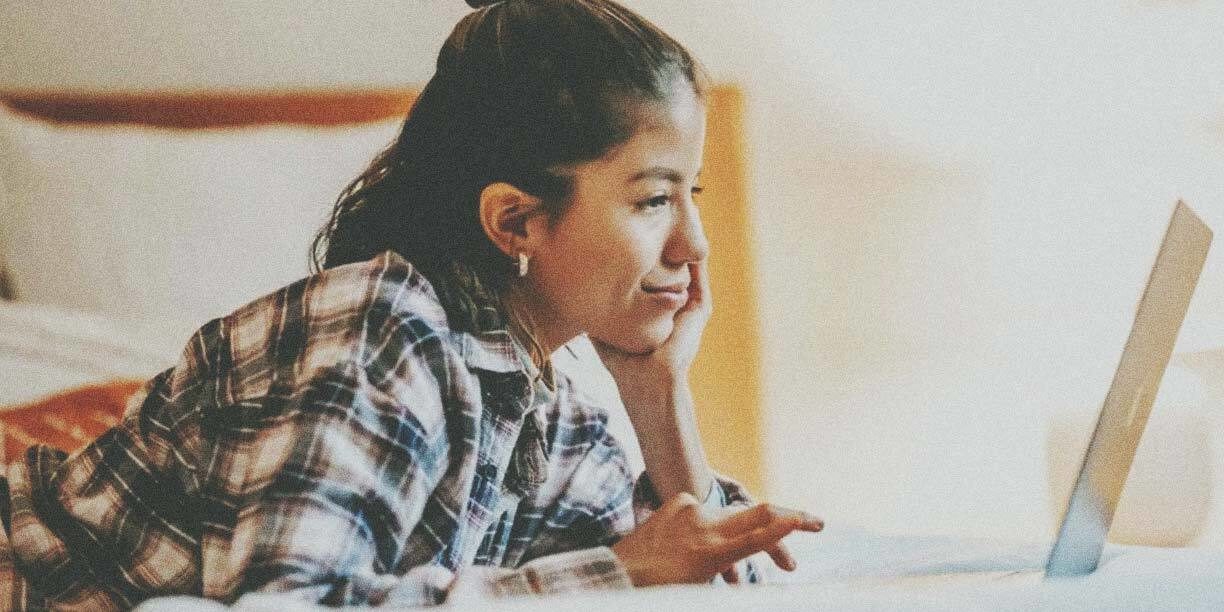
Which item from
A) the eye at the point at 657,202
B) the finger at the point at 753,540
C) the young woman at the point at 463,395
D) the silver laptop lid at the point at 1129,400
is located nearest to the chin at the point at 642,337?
the young woman at the point at 463,395

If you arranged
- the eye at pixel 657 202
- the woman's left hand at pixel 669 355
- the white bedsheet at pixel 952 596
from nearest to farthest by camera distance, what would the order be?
the white bedsheet at pixel 952 596 < the eye at pixel 657 202 < the woman's left hand at pixel 669 355

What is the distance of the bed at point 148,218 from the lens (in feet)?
3.42

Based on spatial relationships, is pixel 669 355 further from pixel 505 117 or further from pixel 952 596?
pixel 952 596

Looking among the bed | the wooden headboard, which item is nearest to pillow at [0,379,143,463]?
the bed

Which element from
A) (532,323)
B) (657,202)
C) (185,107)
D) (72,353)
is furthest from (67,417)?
(657,202)

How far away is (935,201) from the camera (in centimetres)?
112

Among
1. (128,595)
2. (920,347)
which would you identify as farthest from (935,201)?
(128,595)

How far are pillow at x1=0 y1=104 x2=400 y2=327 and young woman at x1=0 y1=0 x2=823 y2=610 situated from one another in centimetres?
15

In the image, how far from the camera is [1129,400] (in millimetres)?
699

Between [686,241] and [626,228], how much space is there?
0.21 ft

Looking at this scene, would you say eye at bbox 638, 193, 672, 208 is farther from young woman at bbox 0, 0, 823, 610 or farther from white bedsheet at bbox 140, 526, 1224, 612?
white bedsheet at bbox 140, 526, 1224, 612

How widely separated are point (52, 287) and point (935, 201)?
0.86 metres

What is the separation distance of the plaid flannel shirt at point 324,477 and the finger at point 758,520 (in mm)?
80

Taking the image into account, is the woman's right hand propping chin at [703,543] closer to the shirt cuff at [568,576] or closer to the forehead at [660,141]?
the shirt cuff at [568,576]
